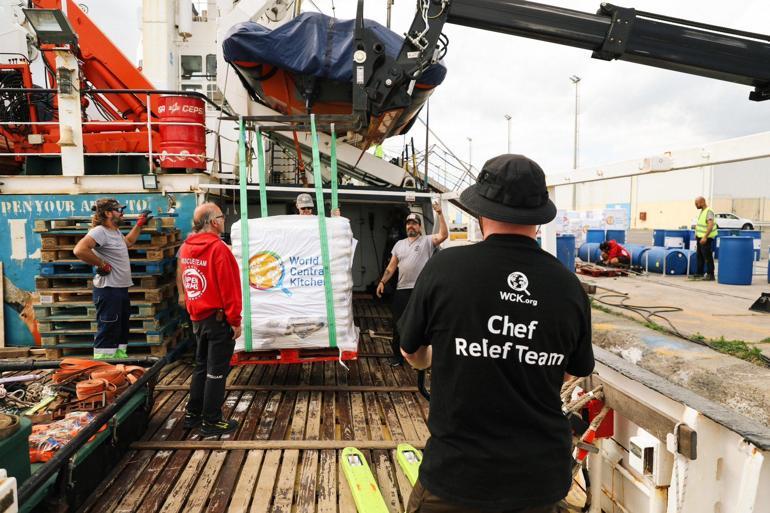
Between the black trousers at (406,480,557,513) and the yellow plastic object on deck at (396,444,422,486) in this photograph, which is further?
the yellow plastic object on deck at (396,444,422,486)

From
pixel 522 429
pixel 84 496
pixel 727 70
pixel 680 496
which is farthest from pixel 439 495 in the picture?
pixel 727 70

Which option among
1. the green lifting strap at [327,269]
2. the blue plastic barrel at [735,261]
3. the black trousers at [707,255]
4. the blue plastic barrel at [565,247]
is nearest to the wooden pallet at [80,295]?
the green lifting strap at [327,269]

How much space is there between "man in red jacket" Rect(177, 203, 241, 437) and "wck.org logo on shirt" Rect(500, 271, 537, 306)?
2855 millimetres

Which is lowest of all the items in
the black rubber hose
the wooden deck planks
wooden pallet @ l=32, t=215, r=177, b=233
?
the wooden deck planks

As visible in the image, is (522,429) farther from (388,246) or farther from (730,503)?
(388,246)

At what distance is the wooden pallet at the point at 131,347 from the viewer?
5.71 m

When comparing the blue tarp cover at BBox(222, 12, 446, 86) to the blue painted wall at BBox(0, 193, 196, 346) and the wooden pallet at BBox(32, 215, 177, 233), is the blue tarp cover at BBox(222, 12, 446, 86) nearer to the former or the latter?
the blue painted wall at BBox(0, 193, 196, 346)

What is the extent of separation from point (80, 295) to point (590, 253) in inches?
535

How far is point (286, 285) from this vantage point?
455 centimetres

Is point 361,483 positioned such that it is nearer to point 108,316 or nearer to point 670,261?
point 108,316

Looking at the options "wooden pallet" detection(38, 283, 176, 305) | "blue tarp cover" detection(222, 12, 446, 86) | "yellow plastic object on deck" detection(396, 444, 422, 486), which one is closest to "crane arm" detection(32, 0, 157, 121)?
"blue tarp cover" detection(222, 12, 446, 86)

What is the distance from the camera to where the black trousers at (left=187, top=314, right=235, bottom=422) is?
3.91 meters

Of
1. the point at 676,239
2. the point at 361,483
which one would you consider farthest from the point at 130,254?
the point at 676,239

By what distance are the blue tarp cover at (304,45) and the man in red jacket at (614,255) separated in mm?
9689
